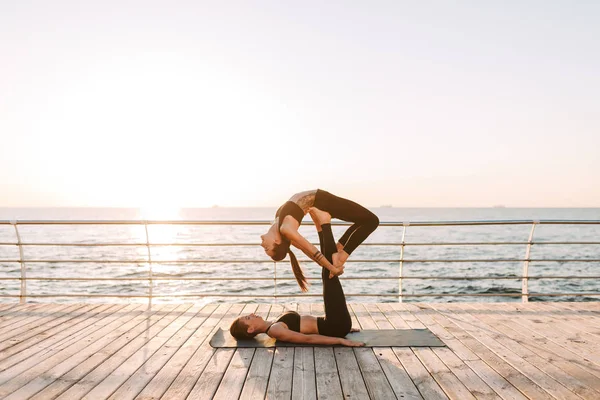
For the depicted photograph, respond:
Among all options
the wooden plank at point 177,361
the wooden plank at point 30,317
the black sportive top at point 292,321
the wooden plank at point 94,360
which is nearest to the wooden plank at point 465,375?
the black sportive top at point 292,321

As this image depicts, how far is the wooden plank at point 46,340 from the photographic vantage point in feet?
12.4

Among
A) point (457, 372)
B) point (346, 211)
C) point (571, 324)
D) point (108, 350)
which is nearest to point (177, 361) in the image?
point (108, 350)

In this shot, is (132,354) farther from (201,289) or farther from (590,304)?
(201,289)

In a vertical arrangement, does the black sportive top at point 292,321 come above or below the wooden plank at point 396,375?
above

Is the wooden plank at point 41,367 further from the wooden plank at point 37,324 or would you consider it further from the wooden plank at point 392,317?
the wooden plank at point 392,317

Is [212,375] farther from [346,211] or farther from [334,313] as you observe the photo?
[346,211]

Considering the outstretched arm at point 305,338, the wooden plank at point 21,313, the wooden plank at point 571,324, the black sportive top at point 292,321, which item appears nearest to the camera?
the outstretched arm at point 305,338

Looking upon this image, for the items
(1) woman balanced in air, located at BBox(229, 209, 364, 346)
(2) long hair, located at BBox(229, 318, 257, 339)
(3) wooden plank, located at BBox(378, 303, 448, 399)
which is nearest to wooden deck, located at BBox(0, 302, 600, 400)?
(3) wooden plank, located at BBox(378, 303, 448, 399)

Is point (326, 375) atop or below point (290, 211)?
below

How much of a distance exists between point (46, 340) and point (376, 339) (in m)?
3.05

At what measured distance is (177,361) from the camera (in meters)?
3.65

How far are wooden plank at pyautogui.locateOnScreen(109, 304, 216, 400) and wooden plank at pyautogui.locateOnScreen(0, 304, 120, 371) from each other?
0.83 meters

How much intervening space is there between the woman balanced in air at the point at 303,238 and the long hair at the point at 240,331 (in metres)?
0.63

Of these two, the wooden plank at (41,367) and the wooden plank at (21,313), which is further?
the wooden plank at (21,313)
